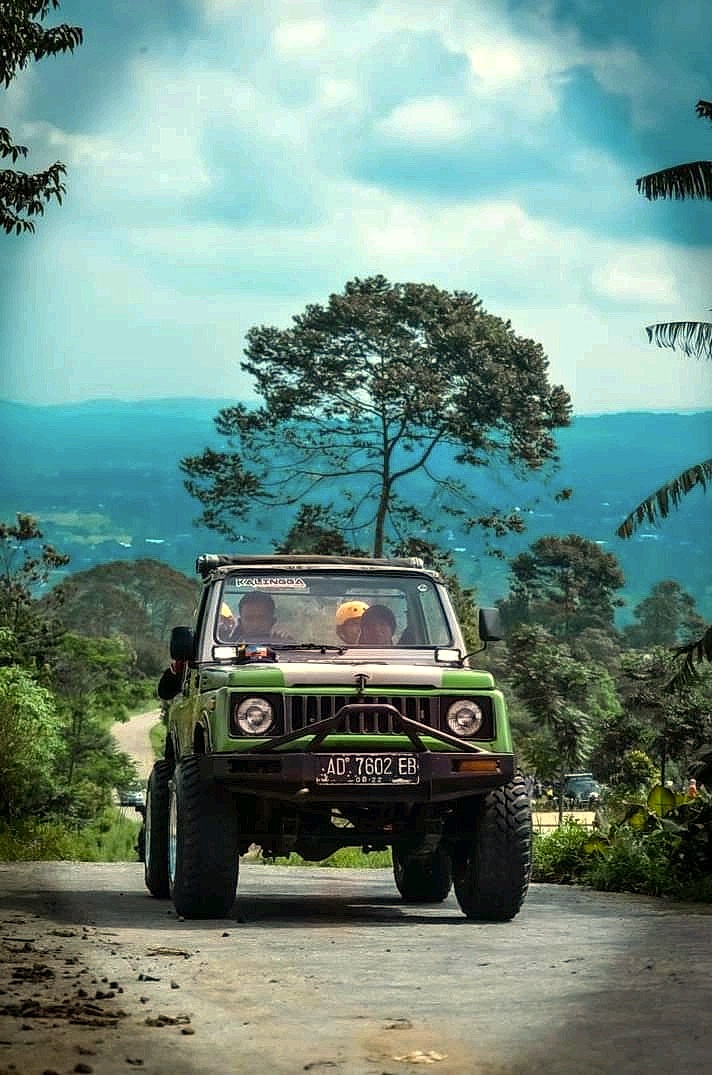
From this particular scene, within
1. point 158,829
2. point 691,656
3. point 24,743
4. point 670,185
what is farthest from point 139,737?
point 670,185

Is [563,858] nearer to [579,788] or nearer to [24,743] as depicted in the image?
[24,743]

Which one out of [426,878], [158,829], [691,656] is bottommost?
[426,878]

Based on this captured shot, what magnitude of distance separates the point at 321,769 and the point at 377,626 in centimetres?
151

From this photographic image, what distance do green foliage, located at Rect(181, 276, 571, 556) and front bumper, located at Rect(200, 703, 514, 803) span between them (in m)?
16.3

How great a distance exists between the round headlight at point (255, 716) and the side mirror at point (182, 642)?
0.94 metres

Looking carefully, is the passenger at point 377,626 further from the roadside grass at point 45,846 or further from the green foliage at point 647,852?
the roadside grass at point 45,846

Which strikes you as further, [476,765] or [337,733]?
[476,765]

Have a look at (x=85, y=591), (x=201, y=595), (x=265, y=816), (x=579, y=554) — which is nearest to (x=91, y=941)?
(x=265, y=816)

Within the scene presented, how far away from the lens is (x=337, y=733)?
32.8ft

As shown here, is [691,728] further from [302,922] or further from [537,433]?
[302,922]

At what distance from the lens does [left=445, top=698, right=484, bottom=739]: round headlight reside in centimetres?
1023

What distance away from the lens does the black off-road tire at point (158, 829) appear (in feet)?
40.4

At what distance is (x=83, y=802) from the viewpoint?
46.1 metres

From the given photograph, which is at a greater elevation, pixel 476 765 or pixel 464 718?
pixel 464 718
